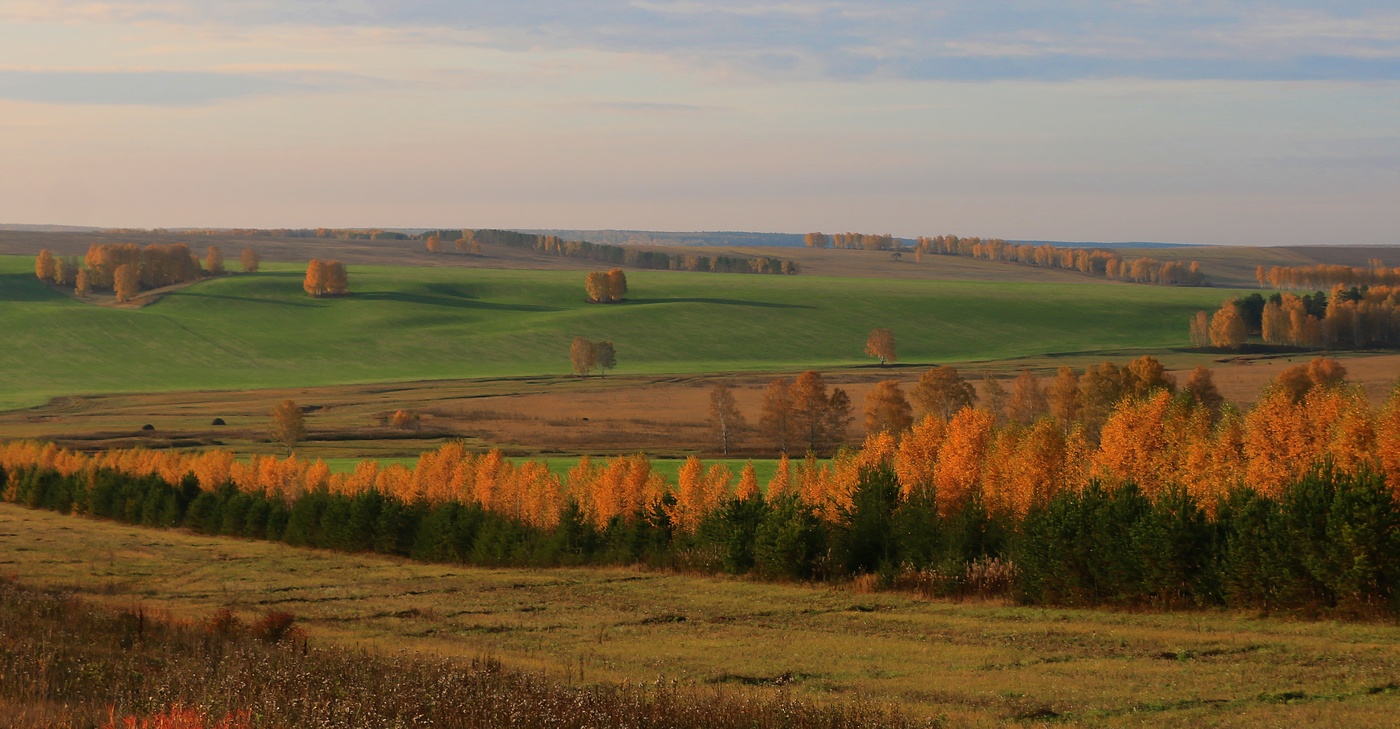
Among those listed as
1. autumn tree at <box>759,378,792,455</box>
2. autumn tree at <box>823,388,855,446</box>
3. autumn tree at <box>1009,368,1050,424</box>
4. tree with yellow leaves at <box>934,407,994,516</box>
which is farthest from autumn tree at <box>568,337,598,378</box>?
tree with yellow leaves at <box>934,407,994,516</box>

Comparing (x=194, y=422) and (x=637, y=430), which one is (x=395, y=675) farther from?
(x=194, y=422)

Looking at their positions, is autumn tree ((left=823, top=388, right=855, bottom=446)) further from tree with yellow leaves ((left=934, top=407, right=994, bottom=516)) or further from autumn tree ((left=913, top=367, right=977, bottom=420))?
tree with yellow leaves ((left=934, top=407, right=994, bottom=516))

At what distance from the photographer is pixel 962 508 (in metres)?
53.9

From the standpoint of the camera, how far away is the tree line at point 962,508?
36.1 metres

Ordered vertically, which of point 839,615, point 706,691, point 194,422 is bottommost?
point 194,422

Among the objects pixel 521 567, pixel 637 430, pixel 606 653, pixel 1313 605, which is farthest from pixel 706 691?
pixel 637 430

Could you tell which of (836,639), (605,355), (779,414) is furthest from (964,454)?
(605,355)

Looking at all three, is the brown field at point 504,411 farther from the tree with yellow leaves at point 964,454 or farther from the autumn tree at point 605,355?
the tree with yellow leaves at point 964,454

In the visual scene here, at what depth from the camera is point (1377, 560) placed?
3403cm

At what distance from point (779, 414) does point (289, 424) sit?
4934 cm

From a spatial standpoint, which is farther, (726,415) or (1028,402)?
(1028,402)

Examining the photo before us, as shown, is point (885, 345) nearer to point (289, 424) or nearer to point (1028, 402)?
point (1028, 402)

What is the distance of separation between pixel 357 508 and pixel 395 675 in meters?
52.2

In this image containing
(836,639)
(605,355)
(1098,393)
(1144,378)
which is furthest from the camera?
(605,355)
